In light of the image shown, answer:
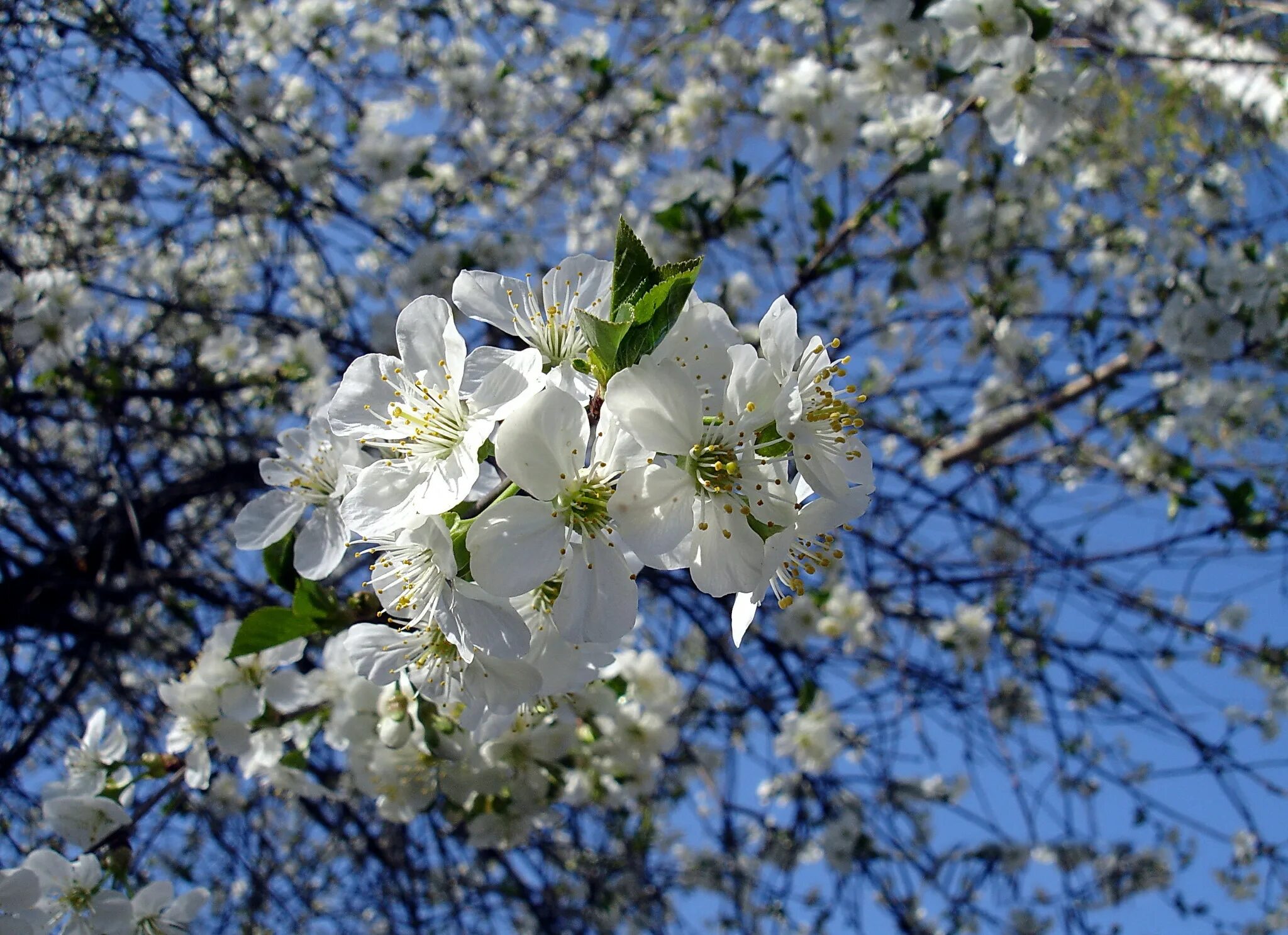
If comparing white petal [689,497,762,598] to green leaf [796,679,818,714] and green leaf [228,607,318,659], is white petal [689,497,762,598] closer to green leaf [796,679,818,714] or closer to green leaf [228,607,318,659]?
green leaf [228,607,318,659]

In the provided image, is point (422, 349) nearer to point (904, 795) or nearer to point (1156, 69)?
point (904, 795)

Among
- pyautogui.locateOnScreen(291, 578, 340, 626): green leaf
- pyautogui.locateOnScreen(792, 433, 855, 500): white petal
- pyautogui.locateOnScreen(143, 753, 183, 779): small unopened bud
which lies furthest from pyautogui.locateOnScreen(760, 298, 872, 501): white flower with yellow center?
pyautogui.locateOnScreen(143, 753, 183, 779): small unopened bud

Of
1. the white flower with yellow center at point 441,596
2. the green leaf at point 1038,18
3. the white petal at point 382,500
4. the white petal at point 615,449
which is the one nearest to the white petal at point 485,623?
the white flower with yellow center at point 441,596

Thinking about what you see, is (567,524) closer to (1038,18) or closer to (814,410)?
(814,410)

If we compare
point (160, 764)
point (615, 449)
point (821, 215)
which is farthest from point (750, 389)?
point (821, 215)

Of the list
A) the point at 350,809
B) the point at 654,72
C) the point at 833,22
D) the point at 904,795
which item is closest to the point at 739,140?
the point at 654,72
